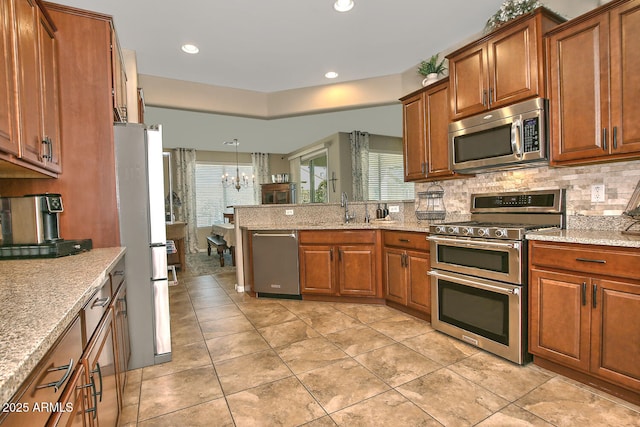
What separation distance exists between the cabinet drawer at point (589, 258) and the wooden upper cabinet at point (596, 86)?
629mm

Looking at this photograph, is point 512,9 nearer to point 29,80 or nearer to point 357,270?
point 357,270

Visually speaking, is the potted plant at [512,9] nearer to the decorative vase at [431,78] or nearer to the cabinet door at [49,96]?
the decorative vase at [431,78]

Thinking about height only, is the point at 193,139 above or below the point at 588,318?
above

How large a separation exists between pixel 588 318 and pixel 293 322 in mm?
2184

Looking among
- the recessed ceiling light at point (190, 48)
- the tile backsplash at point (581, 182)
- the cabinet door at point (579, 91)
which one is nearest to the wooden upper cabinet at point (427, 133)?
the tile backsplash at point (581, 182)

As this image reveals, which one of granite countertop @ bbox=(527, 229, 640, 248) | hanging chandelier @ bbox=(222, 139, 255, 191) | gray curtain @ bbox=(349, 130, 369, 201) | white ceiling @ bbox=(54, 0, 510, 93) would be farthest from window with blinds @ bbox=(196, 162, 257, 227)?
granite countertop @ bbox=(527, 229, 640, 248)

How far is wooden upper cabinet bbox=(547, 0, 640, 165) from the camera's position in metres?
1.87

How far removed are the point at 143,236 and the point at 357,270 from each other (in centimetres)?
211

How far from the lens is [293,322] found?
3045 mm

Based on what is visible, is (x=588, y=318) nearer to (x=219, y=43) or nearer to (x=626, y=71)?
(x=626, y=71)

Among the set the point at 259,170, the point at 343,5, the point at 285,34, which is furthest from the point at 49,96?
the point at 259,170

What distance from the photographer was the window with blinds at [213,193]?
8.70 m

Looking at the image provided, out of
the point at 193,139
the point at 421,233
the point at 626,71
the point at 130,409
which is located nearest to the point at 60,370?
the point at 130,409

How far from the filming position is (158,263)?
230 cm
